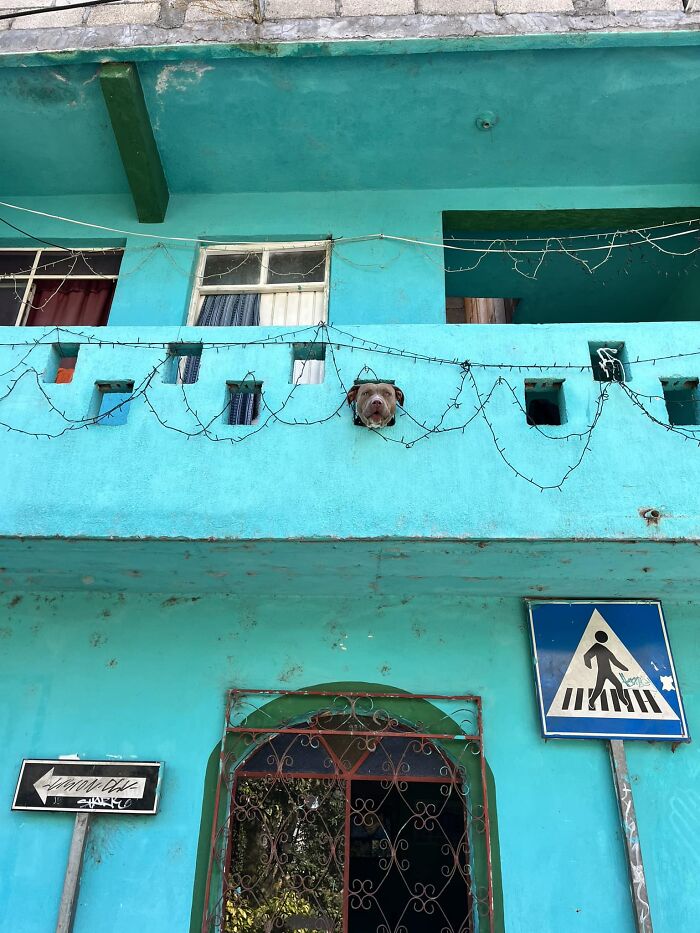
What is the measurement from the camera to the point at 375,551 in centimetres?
469

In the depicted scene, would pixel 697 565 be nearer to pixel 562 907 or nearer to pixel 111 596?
pixel 562 907

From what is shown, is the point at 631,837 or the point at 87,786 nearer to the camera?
the point at 631,837

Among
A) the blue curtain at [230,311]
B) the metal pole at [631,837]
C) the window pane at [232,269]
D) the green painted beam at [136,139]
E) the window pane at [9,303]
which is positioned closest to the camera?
the metal pole at [631,837]

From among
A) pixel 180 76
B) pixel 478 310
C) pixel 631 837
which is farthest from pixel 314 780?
pixel 478 310

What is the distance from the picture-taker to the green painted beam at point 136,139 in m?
5.90

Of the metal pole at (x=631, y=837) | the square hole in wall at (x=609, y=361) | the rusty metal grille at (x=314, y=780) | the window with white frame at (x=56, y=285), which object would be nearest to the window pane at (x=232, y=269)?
the window with white frame at (x=56, y=285)

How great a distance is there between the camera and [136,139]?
6.17m

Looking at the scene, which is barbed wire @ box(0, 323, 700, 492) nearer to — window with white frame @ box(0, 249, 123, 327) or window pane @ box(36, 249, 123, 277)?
window with white frame @ box(0, 249, 123, 327)

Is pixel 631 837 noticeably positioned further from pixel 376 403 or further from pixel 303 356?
→ pixel 303 356

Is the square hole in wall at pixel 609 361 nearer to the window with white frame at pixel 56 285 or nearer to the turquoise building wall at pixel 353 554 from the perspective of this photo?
the turquoise building wall at pixel 353 554

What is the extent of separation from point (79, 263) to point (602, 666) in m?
6.13

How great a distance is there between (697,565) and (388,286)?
11.4ft

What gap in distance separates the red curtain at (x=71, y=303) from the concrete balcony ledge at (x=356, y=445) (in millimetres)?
1618

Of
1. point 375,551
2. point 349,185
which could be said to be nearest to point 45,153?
point 349,185
